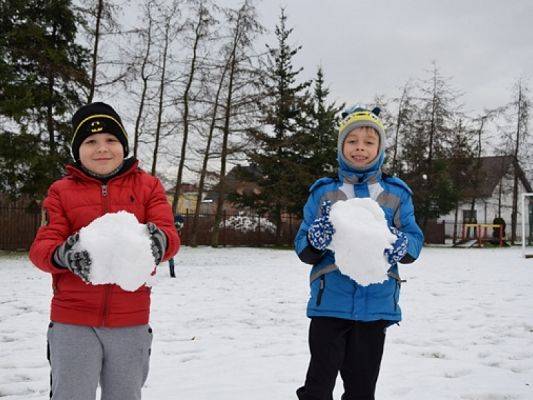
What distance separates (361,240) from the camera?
2.50 metres

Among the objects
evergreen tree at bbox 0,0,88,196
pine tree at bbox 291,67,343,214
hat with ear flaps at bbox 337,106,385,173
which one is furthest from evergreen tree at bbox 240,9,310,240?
hat with ear flaps at bbox 337,106,385,173

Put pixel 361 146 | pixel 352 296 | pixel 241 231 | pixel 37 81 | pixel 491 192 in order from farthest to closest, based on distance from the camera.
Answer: pixel 491 192
pixel 241 231
pixel 37 81
pixel 361 146
pixel 352 296

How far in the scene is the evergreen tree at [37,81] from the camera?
16375 mm

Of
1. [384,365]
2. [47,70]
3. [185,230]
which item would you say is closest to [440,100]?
[185,230]

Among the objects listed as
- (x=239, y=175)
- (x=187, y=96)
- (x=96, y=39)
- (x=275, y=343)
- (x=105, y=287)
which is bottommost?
(x=275, y=343)

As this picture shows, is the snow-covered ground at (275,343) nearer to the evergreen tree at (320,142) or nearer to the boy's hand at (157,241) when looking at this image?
the boy's hand at (157,241)

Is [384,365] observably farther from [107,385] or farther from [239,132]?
[239,132]

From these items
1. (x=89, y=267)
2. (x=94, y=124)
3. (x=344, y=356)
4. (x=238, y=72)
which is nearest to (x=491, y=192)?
(x=238, y=72)

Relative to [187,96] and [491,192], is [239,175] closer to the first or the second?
[187,96]

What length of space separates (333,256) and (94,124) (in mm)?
1445

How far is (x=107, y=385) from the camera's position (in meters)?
2.30

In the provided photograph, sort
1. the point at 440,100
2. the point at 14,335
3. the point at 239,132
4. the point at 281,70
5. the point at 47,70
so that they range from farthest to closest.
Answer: the point at 440,100, the point at 281,70, the point at 239,132, the point at 47,70, the point at 14,335

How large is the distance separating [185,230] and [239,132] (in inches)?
244

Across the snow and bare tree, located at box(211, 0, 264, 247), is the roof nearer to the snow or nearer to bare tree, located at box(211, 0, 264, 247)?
bare tree, located at box(211, 0, 264, 247)
